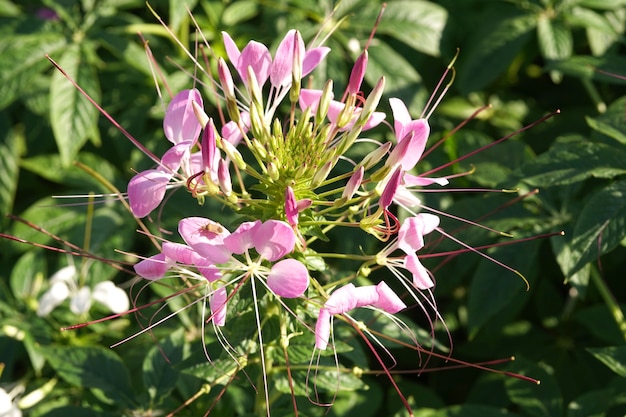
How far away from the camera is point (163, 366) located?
1.90 meters

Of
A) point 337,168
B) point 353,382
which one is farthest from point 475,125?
point 353,382

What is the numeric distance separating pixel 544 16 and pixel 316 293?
4.89ft

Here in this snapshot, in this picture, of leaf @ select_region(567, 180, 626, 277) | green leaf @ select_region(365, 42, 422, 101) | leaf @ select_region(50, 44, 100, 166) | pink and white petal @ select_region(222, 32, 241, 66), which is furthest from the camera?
green leaf @ select_region(365, 42, 422, 101)

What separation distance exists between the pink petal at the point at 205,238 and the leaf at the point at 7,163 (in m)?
1.45

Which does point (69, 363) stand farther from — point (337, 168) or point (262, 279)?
point (337, 168)

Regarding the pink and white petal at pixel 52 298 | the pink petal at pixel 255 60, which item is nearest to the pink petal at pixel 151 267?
the pink petal at pixel 255 60

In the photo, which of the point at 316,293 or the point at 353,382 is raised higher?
the point at 316,293

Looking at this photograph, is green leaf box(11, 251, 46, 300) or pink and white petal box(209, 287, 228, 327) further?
green leaf box(11, 251, 46, 300)

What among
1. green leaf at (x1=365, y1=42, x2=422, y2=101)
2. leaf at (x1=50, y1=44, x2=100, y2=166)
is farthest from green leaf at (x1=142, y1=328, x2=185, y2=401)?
green leaf at (x1=365, y1=42, x2=422, y2=101)

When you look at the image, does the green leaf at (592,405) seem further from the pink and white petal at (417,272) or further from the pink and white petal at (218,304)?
the pink and white petal at (218,304)

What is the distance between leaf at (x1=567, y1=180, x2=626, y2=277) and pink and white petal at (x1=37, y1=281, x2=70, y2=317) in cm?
138

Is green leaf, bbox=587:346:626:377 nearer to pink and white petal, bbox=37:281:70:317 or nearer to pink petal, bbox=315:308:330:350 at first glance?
pink petal, bbox=315:308:330:350

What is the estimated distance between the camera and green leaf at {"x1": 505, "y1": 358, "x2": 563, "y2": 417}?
1963mm

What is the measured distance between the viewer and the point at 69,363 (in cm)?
191
